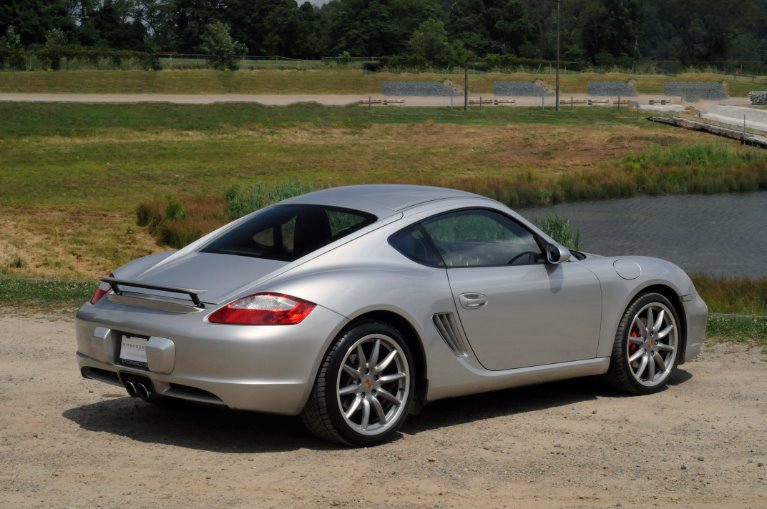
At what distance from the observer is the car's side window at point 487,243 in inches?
327

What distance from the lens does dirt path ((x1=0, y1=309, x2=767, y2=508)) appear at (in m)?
6.51

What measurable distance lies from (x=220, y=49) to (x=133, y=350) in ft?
319

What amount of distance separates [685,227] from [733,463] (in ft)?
83.1

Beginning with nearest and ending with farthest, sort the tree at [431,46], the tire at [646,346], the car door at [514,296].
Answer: the car door at [514,296]
the tire at [646,346]
the tree at [431,46]

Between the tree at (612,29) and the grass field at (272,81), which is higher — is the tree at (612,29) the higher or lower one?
the higher one

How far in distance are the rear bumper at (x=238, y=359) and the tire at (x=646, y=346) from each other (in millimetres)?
2513

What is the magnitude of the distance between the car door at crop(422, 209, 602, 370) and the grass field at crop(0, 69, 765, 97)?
2547 inches

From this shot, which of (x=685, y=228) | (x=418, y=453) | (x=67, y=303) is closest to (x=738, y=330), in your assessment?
(x=418, y=453)

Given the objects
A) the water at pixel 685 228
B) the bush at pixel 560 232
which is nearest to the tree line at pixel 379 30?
the water at pixel 685 228

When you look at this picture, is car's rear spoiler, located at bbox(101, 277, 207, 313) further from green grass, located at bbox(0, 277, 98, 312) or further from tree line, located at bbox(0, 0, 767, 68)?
tree line, located at bbox(0, 0, 767, 68)

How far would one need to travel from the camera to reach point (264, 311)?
7.21 m

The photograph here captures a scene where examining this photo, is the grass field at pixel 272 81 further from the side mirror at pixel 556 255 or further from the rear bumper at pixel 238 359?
the rear bumper at pixel 238 359

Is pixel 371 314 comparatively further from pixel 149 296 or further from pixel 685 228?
pixel 685 228

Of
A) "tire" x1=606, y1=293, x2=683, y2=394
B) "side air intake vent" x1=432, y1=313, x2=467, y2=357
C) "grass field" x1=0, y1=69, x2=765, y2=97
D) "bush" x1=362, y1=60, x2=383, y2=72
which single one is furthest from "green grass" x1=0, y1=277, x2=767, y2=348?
"bush" x1=362, y1=60, x2=383, y2=72
